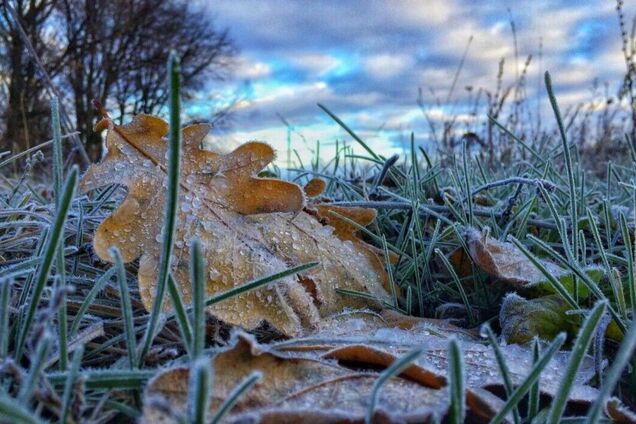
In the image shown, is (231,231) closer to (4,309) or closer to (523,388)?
(4,309)

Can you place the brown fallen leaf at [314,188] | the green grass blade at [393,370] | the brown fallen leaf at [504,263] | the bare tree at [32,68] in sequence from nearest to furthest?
the green grass blade at [393,370] → the brown fallen leaf at [504,263] → the brown fallen leaf at [314,188] → the bare tree at [32,68]

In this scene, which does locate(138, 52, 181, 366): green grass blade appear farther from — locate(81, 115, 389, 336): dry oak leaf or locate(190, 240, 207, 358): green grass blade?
locate(81, 115, 389, 336): dry oak leaf

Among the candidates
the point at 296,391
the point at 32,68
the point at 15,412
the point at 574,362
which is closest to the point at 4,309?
the point at 15,412

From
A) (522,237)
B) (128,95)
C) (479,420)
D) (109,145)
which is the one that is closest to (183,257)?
(109,145)

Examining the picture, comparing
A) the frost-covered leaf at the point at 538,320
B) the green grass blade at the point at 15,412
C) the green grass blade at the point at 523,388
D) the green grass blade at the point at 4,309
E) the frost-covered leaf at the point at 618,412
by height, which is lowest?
the frost-covered leaf at the point at 618,412

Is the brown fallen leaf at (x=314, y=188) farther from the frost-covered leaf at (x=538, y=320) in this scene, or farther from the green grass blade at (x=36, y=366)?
the green grass blade at (x=36, y=366)

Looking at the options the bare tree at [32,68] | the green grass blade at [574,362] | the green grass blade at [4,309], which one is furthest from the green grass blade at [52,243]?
the bare tree at [32,68]
